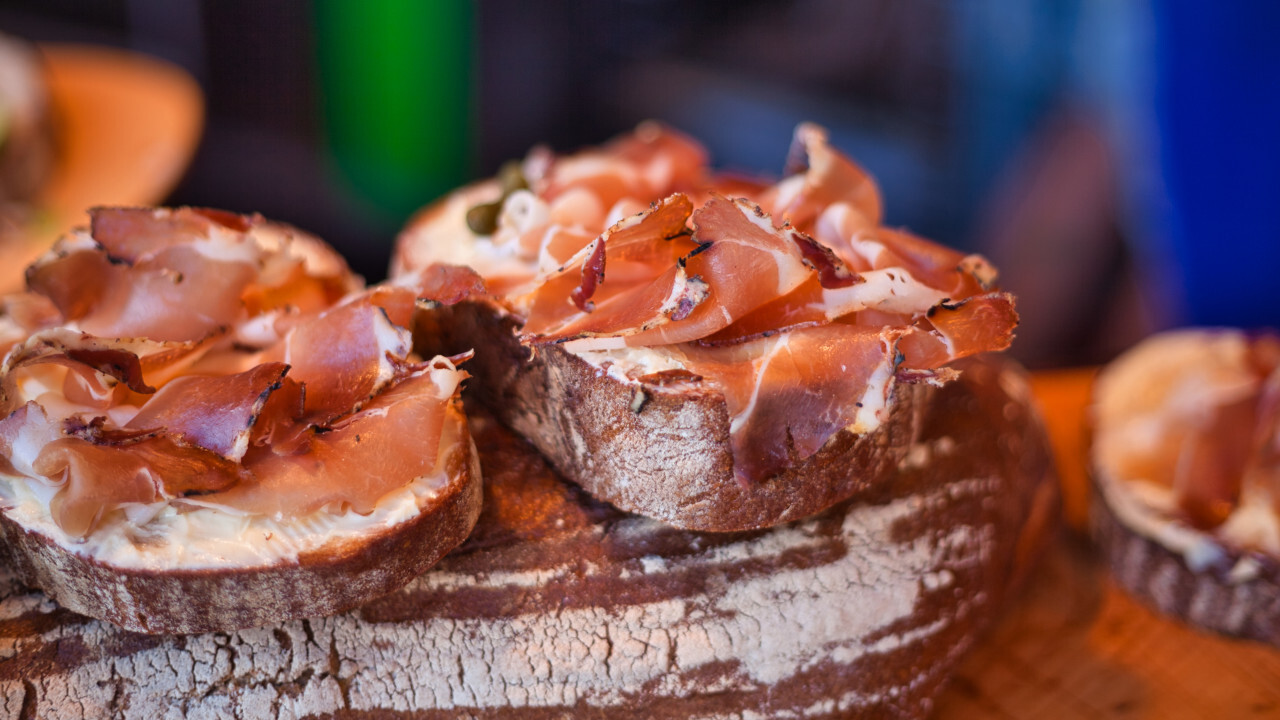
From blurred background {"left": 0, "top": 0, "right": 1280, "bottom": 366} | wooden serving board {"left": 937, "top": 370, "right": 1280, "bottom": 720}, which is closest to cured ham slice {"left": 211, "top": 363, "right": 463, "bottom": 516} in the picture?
wooden serving board {"left": 937, "top": 370, "right": 1280, "bottom": 720}

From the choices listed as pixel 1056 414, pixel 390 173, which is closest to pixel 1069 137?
pixel 1056 414

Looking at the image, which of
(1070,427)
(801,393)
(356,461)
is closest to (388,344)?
(356,461)

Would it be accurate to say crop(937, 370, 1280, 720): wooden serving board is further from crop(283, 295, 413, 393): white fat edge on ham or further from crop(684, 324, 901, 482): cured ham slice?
crop(283, 295, 413, 393): white fat edge on ham

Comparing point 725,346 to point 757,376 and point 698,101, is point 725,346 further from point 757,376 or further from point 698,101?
point 698,101

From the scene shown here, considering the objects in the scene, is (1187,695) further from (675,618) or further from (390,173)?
(390,173)

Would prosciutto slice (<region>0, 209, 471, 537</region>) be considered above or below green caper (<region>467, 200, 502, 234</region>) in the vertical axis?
below

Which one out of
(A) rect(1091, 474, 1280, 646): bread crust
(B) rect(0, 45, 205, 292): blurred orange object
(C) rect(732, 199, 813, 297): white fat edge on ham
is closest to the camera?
(C) rect(732, 199, 813, 297): white fat edge on ham
